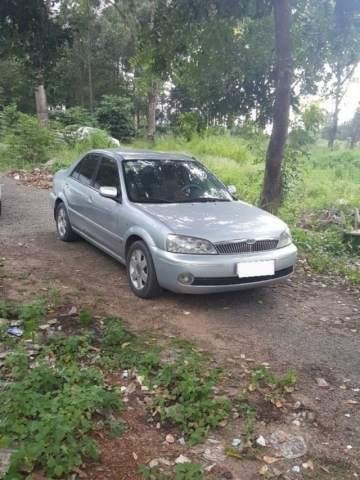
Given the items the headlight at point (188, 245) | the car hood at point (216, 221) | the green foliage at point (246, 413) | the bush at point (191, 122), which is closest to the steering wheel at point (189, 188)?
the car hood at point (216, 221)

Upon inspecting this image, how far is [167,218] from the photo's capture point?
4.73 metres

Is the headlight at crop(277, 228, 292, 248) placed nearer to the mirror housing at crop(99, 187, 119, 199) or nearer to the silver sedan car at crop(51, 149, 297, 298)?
the silver sedan car at crop(51, 149, 297, 298)

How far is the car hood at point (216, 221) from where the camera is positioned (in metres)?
4.56

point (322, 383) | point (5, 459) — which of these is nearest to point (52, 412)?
point (5, 459)

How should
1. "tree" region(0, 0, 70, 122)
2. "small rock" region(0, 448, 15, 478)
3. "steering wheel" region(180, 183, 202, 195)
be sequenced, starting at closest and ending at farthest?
"small rock" region(0, 448, 15, 478), "tree" region(0, 0, 70, 122), "steering wheel" region(180, 183, 202, 195)

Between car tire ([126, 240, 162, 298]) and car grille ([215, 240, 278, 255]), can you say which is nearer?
car grille ([215, 240, 278, 255])

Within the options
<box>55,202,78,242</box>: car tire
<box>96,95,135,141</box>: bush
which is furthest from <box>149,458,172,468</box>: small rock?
<box>96,95,135,141</box>: bush

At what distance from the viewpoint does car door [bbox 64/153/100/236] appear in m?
6.07

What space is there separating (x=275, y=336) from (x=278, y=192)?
397cm

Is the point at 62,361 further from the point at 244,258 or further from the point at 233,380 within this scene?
the point at 244,258

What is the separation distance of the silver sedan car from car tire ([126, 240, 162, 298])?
0.03ft

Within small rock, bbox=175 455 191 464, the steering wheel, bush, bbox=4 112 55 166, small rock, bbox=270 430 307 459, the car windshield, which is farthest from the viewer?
bush, bbox=4 112 55 166

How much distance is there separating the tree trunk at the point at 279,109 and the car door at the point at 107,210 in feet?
9.85

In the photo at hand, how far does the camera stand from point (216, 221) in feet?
15.8
